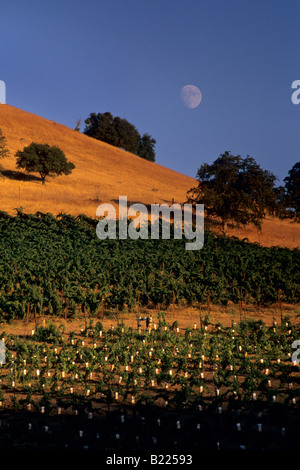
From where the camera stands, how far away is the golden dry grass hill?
36.9 metres

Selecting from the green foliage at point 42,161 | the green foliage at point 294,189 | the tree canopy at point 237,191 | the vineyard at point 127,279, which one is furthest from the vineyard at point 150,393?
the green foliage at point 42,161

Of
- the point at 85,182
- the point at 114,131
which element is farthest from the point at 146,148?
the point at 85,182

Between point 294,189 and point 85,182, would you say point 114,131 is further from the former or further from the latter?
point 294,189

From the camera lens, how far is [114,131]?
90.4m

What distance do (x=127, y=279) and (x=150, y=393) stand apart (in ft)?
24.9

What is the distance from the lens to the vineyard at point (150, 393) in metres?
5.86

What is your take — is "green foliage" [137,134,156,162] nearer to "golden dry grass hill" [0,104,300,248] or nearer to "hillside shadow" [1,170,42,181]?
"golden dry grass hill" [0,104,300,248]

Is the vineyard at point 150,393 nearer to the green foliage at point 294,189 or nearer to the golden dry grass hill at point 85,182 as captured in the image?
the golden dry grass hill at point 85,182

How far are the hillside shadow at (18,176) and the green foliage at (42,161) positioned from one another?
1145 millimetres

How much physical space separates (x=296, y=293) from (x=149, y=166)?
61202 millimetres

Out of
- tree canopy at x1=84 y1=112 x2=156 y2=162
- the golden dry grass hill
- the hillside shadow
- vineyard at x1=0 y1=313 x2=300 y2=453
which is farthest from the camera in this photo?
tree canopy at x1=84 y1=112 x2=156 y2=162

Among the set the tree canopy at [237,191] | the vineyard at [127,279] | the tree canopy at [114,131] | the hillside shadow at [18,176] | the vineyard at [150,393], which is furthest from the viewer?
the tree canopy at [114,131]

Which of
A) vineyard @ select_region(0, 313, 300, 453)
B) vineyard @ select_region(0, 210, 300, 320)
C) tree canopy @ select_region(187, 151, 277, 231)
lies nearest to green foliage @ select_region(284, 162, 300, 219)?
tree canopy @ select_region(187, 151, 277, 231)

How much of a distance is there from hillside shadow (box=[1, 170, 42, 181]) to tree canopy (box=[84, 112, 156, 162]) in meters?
43.6
